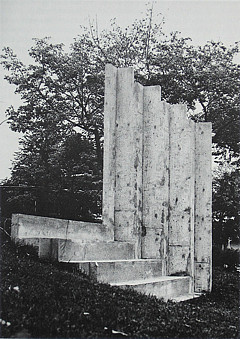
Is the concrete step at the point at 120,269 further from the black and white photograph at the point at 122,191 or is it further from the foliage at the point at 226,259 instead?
the foliage at the point at 226,259

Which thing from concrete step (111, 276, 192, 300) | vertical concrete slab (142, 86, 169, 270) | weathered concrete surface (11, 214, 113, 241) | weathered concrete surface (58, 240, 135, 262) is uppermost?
vertical concrete slab (142, 86, 169, 270)

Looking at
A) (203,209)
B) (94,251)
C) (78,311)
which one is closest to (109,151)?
(94,251)

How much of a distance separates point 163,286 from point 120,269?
0.86 meters

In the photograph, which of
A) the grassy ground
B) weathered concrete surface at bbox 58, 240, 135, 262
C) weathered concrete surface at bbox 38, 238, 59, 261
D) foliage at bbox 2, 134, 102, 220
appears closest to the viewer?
the grassy ground

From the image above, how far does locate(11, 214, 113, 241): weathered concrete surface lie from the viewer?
20.0 ft

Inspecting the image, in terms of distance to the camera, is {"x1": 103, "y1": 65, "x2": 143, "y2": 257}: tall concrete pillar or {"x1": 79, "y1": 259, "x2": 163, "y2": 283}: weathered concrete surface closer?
{"x1": 79, "y1": 259, "x2": 163, "y2": 283}: weathered concrete surface

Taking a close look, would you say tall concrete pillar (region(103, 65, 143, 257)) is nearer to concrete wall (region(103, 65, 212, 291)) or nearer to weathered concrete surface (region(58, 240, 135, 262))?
concrete wall (region(103, 65, 212, 291))

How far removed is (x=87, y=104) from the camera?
18.8m

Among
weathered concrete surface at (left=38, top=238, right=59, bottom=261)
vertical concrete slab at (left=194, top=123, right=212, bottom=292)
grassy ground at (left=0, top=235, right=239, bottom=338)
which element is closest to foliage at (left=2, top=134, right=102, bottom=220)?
vertical concrete slab at (left=194, top=123, right=212, bottom=292)

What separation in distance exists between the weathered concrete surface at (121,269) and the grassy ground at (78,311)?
270 mm

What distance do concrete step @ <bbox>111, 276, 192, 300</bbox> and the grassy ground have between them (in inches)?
25.5

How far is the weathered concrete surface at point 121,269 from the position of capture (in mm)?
6117

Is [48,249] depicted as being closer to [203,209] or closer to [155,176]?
[155,176]

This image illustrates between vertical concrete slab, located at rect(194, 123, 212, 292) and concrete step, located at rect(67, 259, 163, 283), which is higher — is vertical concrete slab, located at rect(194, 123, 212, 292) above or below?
above
